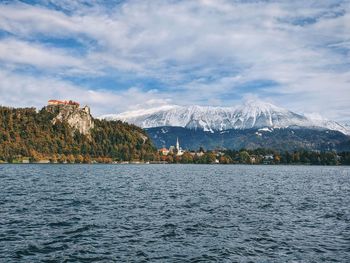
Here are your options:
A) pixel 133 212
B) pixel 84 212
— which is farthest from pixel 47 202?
pixel 133 212

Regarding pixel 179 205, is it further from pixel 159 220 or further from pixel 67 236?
pixel 67 236

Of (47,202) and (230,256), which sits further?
(47,202)

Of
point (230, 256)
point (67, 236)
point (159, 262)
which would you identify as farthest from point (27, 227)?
point (230, 256)

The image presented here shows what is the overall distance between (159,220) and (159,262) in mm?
17648

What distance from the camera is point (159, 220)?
1861 inches

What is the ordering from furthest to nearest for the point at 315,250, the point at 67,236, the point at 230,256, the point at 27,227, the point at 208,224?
the point at 208,224 < the point at 27,227 < the point at 67,236 < the point at 315,250 < the point at 230,256

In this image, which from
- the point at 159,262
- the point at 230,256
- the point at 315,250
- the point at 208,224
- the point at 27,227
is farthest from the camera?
the point at 208,224

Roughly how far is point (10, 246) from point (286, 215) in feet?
124

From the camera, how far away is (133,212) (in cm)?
5338

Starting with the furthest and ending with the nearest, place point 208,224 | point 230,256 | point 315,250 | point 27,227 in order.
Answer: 1. point 208,224
2. point 27,227
3. point 315,250
4. point 230,256

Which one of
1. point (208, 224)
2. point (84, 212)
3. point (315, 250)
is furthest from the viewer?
point (84, 212)

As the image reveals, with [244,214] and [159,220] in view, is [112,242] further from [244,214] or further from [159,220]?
[244,214]

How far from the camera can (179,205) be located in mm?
61406

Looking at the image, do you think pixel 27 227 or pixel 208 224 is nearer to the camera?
pixel 27 227
